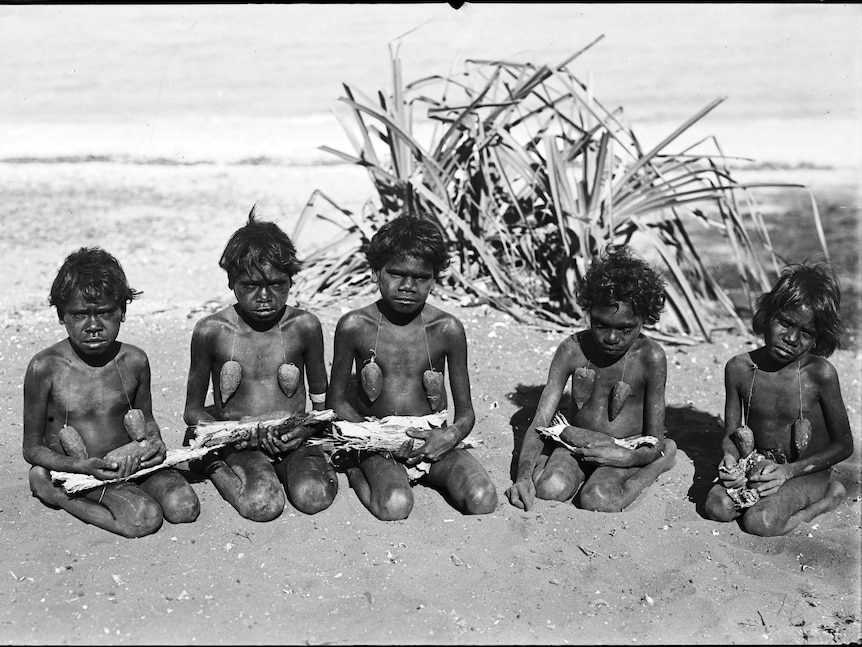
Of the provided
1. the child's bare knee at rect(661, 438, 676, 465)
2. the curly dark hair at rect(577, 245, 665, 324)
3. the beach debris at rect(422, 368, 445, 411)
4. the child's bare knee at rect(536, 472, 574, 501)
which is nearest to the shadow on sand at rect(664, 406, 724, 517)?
the child's bare knee at rect(661, 438, 676, 465)

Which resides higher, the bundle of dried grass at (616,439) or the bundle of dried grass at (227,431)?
the bundle of dried grass at (227,431)

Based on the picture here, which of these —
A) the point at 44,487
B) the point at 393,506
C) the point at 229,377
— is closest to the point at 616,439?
the point at 393,506

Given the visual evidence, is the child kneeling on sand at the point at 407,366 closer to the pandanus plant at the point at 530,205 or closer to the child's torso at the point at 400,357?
the child's torso at the point at 400,357

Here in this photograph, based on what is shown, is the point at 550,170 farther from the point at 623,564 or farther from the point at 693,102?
the point at 693,102

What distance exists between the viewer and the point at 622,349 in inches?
161

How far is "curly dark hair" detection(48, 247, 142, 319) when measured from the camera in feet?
11.9

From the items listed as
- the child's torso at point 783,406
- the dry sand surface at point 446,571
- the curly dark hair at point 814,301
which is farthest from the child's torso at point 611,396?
the curly dark hair at point 814,301

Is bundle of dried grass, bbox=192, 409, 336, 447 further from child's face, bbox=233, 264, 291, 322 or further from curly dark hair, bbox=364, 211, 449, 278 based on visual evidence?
curly dark hair, bbox=364, 211, 449, 278

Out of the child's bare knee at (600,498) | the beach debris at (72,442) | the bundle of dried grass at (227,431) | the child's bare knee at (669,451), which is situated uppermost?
the beach debris at (72,442)

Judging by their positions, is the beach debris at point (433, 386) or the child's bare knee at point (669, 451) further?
the child's bare knee at point (669, 451)

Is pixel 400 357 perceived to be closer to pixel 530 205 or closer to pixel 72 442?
pixel 72 442

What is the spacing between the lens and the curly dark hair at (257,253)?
3904mm

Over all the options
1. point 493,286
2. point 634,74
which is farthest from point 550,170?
point 634,74

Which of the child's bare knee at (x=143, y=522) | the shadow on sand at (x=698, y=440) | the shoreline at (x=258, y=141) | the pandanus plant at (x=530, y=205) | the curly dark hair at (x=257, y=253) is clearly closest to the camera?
the child's bare knee at (x=143, y=522)
